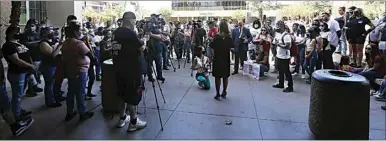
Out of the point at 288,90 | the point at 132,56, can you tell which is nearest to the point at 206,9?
the point at 288,90

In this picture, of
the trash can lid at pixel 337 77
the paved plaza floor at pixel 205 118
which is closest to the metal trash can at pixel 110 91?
the paved plaza floor at pixel 205 118

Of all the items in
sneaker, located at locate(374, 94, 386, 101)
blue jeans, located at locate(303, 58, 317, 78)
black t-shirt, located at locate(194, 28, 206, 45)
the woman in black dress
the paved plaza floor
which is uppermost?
black t-shirt, located at locate(194, 28, 206, 45)

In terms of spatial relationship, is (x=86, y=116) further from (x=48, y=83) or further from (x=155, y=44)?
(x=155, y=44)

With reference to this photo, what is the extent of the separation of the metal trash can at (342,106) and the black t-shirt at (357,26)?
5.50 metres

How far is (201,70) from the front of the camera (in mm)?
7438

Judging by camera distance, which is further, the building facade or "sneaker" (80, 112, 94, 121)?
the building facade

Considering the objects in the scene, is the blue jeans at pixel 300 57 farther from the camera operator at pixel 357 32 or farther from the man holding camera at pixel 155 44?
the man holding camera at pixel 155 44

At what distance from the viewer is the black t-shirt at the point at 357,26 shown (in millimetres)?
8852

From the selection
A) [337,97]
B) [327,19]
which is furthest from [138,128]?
[327,19]

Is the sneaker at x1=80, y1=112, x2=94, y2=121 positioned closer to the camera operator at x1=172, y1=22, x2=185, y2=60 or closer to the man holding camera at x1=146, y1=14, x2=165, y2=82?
the man holding camera at x1=146, y1=14, x2=165, y2=82

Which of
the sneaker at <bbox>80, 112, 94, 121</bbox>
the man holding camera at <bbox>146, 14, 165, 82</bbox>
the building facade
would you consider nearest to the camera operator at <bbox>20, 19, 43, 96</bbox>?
the sneaker at <bbox>80, 112, 94, 121</bbox>

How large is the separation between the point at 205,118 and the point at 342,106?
79.6 inches

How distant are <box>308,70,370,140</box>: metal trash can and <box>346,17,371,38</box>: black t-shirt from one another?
18.1ft

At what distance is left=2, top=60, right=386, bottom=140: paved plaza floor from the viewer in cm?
435
